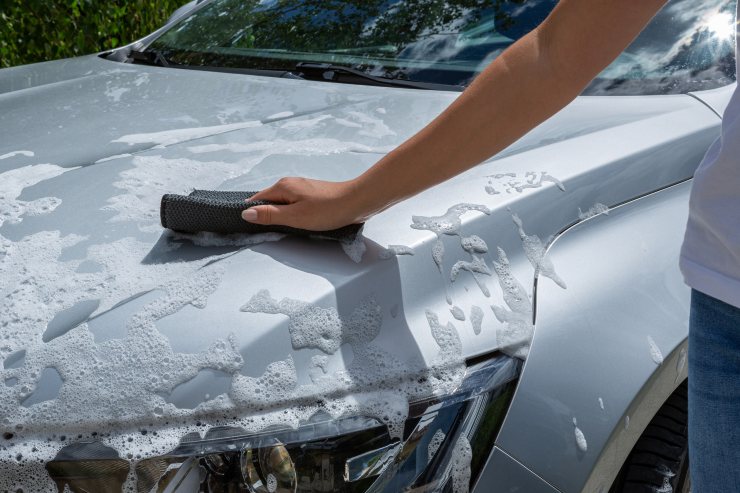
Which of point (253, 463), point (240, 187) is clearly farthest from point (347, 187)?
point (253, 463)

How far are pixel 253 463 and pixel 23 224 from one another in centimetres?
63

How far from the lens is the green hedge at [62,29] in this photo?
4820mm

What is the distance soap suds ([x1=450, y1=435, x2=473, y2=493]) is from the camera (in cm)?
126

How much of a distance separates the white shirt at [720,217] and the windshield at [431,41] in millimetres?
938

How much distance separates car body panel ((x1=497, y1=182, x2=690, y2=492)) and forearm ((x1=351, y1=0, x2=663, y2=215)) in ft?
0.97

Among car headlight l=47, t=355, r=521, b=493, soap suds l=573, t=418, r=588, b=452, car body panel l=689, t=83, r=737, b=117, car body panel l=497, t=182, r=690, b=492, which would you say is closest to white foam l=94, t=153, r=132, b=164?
car headlight l=47, t=355, r=521, b=493

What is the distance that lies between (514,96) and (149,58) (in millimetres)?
1815

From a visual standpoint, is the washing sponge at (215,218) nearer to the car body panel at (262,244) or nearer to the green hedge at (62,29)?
the car body panel at (262,244)

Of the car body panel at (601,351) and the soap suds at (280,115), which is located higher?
the soap suds at (280,115)

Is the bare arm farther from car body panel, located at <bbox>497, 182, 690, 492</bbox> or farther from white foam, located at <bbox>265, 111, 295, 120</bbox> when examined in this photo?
white foam, located at <bbox>265, 111, 295, 120</bbox>

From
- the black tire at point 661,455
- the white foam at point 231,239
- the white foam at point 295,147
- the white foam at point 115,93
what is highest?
the white foam at point 115,93

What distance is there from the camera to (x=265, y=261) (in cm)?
131

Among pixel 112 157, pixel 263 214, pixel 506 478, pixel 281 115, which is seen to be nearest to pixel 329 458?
pixel 506 478

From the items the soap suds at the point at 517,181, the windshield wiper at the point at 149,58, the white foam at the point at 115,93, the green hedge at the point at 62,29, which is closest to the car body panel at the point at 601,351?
the soap suds at the point at 517,181
